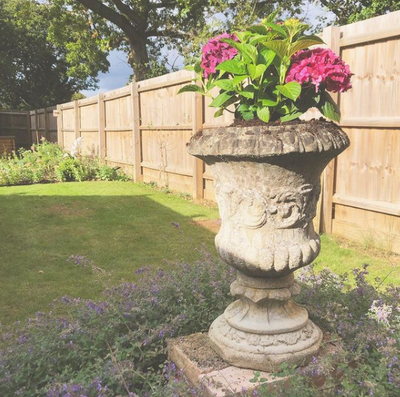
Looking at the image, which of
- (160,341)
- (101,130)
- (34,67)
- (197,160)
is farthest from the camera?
(34,67)

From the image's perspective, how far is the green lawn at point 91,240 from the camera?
13.3 ft

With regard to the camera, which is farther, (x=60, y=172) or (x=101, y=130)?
(x=101, y=130)

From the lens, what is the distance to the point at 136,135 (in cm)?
1003

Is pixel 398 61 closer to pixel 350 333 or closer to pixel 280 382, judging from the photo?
pixel 350 333

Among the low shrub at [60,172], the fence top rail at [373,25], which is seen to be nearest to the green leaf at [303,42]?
the fence top rail at [373,25]

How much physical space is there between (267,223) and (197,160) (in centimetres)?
572

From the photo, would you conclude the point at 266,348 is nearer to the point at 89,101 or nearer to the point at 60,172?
the point at 60,172

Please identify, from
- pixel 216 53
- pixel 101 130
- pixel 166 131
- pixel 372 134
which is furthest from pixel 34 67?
pixel 216 53

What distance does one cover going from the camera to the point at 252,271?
2129 mm

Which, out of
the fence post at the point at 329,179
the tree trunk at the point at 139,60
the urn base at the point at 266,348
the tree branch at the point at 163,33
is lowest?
the urn base at the point at 266,348

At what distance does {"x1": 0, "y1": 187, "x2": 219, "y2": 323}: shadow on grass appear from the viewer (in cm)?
399

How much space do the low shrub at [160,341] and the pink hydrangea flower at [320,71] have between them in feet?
3.95

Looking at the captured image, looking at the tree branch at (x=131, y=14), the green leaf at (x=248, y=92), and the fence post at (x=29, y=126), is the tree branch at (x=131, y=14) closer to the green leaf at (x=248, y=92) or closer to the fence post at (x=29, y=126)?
the fence post at (x=29, y=126)

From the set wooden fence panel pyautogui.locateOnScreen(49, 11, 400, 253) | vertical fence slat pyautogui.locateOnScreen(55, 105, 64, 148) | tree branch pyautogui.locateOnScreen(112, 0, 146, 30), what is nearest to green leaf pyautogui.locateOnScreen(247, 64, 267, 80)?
wooden fence panel pyautogui.locateOnScreen(49, 11, 400, 253)
